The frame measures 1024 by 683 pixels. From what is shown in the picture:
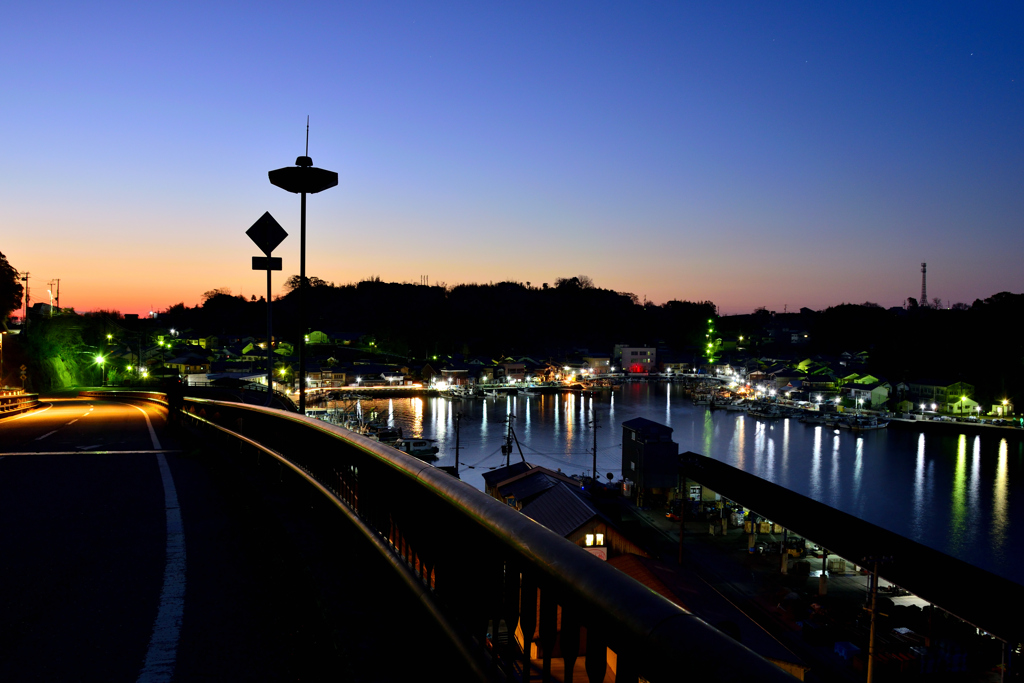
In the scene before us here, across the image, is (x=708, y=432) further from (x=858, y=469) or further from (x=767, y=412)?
(x=767, y=412)

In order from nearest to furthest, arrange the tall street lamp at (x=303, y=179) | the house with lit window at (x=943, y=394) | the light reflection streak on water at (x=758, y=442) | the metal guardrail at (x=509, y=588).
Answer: the metal guardrail at (x=509, y=588) → the tall street lamp at (x=303, y=179) → the light reflection streak on water at (x=758, y=442) → the house with lit window at (x=943, y=394)

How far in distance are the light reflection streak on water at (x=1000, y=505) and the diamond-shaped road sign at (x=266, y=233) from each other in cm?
4227

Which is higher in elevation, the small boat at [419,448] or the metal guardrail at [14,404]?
the metal guardrail at [14,404]

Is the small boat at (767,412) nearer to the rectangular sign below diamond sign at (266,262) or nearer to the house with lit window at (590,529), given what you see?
the house with lit window at (590,529)

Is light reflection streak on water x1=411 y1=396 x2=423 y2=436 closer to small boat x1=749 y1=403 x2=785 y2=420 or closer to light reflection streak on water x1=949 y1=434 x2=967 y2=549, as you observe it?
light reflection streak on water x1=949 y1=434 x2=967 y2=549

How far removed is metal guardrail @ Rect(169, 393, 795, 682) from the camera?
1.08 metres

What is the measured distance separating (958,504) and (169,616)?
52.3 m

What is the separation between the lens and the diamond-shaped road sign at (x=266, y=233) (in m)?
9.61

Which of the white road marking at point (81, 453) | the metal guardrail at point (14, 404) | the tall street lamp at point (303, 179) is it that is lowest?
the metal guardrail at point (14, 404)

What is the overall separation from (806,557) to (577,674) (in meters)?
27.1

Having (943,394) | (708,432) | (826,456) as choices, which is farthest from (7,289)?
(943,394)

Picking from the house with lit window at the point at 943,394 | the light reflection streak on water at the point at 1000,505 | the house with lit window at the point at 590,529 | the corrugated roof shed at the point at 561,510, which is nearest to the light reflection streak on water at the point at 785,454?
the light reflection streak on water at the point at 1000,505

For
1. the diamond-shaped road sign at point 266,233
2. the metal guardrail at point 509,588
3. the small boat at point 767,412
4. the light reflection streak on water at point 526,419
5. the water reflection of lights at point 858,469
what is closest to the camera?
the metal guardrail at point 509,588

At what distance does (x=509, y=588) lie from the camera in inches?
81.0
